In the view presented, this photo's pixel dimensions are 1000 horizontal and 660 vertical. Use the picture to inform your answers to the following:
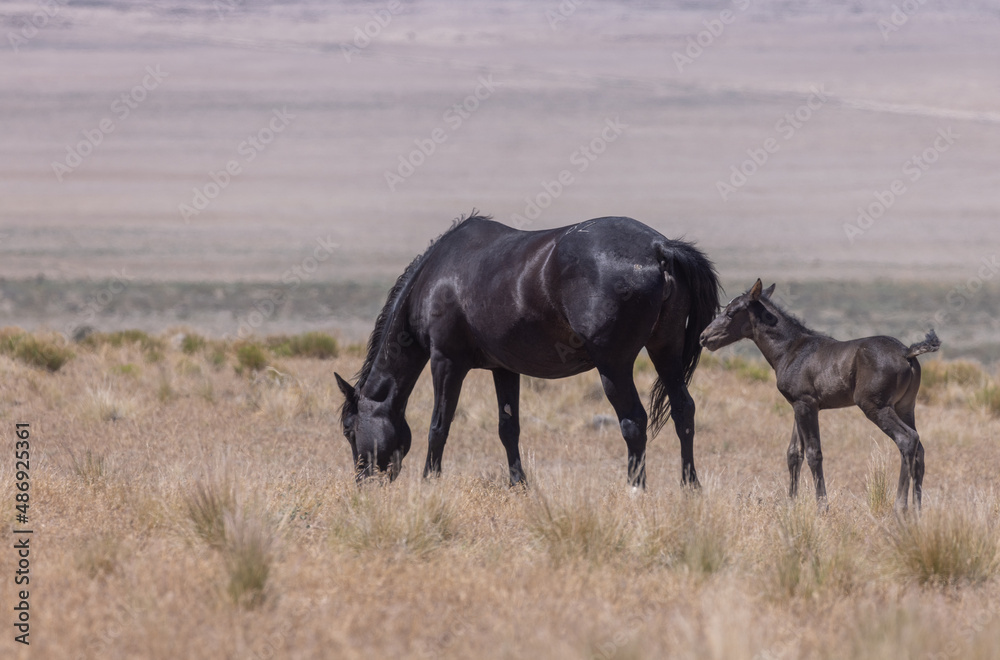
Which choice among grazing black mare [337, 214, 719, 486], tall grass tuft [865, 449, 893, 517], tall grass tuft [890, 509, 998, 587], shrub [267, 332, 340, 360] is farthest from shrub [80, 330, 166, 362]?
tall grass tuft [890, 509, 998, 587]

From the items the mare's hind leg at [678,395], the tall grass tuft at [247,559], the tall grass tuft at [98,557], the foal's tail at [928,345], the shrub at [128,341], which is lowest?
the shrub at [128,341]

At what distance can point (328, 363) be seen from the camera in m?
19.2

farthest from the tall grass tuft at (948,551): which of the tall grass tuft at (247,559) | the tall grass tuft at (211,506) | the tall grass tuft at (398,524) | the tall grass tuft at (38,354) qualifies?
the tall grass tuft at (38,354)

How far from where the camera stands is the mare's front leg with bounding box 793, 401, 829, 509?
27.0ft

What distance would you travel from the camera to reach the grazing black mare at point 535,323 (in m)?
7.87

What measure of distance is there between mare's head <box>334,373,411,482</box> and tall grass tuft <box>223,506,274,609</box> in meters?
3.51

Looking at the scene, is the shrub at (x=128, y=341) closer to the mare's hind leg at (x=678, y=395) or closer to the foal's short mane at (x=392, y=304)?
the foal's short mane at (x=392, y=304)

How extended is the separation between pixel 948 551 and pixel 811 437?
8.42 ft

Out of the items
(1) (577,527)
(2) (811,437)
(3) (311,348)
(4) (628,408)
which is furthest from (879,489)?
(3) (311,348)

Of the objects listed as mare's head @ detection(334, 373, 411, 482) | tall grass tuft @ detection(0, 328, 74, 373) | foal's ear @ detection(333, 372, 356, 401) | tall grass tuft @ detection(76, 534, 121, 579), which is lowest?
tall grass tuft @ detection(0, 328, 74, 373)

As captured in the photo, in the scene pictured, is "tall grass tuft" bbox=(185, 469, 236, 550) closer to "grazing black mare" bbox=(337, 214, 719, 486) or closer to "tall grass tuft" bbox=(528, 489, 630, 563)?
"tall grass tuft" bbox=(528, 489, 630, 563)

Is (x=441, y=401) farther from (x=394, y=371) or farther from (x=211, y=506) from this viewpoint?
(x=211, y=506)

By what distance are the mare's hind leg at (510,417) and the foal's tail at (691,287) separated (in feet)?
4.15

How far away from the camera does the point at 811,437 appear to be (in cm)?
835
